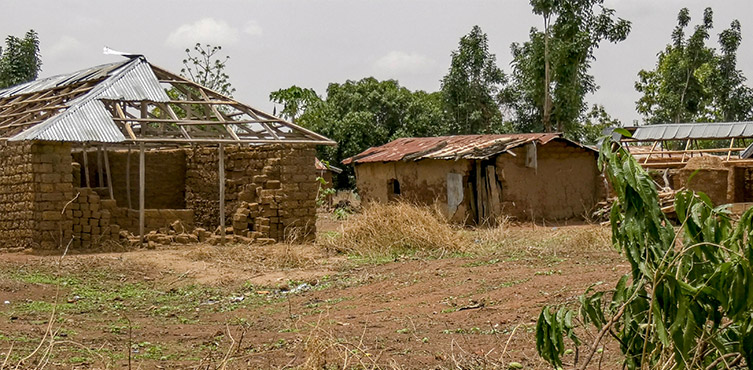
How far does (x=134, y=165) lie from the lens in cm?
1712

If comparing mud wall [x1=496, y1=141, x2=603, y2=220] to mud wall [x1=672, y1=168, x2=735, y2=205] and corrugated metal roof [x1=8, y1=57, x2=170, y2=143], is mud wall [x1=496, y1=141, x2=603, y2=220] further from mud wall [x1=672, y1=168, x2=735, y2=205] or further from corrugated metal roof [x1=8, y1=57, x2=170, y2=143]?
corrugated metal roof [x1=8, y1=57, x2=170, y2=143]

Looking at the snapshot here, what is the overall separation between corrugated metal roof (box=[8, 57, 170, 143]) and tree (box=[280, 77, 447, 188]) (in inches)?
609

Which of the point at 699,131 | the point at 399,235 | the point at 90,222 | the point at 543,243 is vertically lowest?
the point at 543,243

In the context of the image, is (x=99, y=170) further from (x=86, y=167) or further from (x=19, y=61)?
(x=19, y=61)

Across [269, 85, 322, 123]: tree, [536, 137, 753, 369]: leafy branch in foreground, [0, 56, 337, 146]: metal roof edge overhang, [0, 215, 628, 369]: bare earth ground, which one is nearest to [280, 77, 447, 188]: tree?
[269, 85, 322, 123]: tree

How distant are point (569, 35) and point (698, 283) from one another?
82.2 ft

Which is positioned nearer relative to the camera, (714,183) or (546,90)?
(714,183)

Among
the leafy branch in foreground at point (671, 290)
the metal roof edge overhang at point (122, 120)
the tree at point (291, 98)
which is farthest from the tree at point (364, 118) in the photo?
the leafy branch in foreground at point (671, 290)

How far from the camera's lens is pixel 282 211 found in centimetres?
1562

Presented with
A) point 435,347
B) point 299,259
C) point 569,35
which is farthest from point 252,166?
point 569,35

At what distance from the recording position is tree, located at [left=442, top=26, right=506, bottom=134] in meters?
31.7

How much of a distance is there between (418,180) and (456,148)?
115 cm

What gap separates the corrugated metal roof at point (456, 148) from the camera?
19281 millimetres

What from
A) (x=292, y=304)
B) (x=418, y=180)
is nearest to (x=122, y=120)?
(x=292, y=304)
